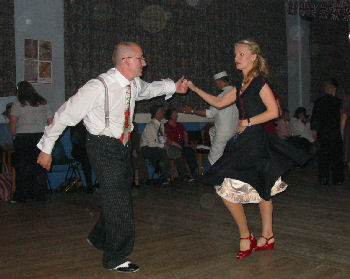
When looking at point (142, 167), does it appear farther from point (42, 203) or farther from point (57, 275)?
point (57, 275)

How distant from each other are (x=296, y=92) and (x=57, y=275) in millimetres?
8971

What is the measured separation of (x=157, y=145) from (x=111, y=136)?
4.49 meters

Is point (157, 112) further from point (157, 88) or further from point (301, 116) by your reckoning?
point (157, 88)

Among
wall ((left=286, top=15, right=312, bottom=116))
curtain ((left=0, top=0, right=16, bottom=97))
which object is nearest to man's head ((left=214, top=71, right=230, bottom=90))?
curtain ((left=0, top=0, right=16, bottom=97))

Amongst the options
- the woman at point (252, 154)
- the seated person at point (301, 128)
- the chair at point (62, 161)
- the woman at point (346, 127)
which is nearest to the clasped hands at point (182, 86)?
the woman at point (252, 154)

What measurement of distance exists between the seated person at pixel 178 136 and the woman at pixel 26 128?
238 cm

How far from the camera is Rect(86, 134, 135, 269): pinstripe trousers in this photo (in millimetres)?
2598

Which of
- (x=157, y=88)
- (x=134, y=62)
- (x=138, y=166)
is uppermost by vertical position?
(x=134, y=62)

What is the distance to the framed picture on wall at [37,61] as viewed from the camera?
21.9ft

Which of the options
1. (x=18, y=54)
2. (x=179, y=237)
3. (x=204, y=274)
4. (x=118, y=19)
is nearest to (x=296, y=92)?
(x=118, y=19)

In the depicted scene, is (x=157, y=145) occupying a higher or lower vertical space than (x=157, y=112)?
lower

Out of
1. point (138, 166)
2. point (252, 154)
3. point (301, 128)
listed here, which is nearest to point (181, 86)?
point (252, 154)

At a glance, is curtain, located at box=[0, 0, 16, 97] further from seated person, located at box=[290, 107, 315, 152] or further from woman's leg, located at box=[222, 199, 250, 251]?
seated person, located at box=[290, 107, 315, 152]

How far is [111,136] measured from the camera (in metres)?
2.62
